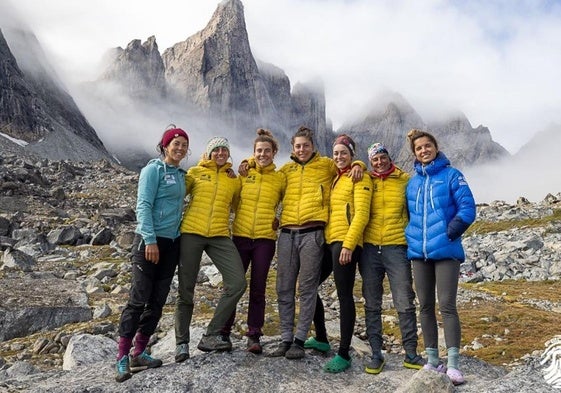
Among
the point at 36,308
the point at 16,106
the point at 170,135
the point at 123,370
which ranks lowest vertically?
the point at 36,308

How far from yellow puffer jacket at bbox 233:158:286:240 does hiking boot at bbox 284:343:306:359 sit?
236 centimetres

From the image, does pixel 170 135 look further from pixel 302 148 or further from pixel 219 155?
pixel 302 148

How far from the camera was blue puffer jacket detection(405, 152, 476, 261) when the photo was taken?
8.74m

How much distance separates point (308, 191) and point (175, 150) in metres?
2.97

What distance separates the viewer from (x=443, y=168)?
9242 mm

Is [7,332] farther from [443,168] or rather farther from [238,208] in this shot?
[443,168]

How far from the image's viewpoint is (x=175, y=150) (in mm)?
9633

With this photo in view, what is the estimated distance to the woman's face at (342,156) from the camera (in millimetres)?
10039

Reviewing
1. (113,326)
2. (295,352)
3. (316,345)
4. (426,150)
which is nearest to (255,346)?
(295,352)

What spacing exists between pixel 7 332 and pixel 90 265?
13.7 meters

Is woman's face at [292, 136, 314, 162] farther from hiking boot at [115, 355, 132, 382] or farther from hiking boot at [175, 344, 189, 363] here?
hiking boot at [115, 355, 132, 382]

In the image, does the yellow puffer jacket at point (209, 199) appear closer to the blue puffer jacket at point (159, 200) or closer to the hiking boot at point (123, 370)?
the blue puffer jacket at point (159, 200)

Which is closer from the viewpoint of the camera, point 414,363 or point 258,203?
point 414,363

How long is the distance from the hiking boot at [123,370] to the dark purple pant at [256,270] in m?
2.11
